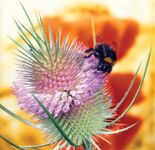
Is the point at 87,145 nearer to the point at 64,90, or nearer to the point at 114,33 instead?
the point at 64,90

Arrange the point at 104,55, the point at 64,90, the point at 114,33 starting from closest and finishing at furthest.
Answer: the point at 64,90
the point at 104,55
the point at 114,33

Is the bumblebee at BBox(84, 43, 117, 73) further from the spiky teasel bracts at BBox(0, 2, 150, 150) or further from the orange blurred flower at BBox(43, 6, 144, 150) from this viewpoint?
the orange blurred flower at BBox(43, 6, 144, 150)

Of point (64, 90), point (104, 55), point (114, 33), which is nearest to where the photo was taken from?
point (64, 90)

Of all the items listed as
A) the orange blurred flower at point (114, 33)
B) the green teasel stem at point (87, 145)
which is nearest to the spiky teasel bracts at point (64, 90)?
the green teasel stem at point (87, 145)

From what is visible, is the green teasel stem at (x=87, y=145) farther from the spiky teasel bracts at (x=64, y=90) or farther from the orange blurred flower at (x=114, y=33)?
the orange blurred flower at (x=114, y=33)

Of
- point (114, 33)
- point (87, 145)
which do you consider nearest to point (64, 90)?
point (87, 145)

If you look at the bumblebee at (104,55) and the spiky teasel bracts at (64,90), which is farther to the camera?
the bumblebee at (104,55)

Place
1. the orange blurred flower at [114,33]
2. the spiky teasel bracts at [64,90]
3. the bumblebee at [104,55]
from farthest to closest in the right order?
the orange blurred flower at [114,33] → the bumblebee at [104,55] → the spiky teasel bracts at [64,90]
